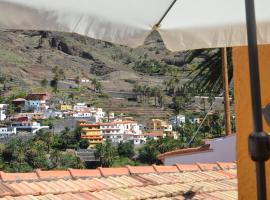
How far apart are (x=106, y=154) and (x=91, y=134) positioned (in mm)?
13384

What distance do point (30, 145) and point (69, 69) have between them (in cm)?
5294

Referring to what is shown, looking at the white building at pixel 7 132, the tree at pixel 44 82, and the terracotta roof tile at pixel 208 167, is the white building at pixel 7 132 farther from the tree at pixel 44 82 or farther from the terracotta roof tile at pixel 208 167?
the terracotta roof tile at pixel 208 167

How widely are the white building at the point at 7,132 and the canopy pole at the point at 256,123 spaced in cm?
8753

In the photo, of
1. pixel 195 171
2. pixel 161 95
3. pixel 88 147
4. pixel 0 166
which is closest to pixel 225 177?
pixel 195 171

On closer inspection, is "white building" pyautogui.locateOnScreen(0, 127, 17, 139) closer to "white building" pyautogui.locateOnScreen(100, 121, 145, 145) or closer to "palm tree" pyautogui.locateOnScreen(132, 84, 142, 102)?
"white building" pyautogui.locateOnScreen(100, 121, 145, 145)

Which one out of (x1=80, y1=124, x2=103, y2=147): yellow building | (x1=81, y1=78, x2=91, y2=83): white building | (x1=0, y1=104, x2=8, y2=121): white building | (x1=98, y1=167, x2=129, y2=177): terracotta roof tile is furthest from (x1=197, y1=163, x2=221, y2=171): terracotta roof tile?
(x1=81, y1=78, x2=91, y2=83): white building

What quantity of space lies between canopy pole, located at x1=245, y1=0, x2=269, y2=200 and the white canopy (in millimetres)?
515

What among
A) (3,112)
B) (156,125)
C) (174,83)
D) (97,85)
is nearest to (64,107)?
(3,112)

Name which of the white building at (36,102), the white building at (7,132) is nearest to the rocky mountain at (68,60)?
the white building at (36,102)

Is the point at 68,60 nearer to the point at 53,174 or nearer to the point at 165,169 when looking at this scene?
the point at 165,169

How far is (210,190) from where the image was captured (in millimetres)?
3533

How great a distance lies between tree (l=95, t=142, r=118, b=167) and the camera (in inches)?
2795

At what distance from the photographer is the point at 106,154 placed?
72.8m

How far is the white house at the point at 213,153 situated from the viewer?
6.12 metres
